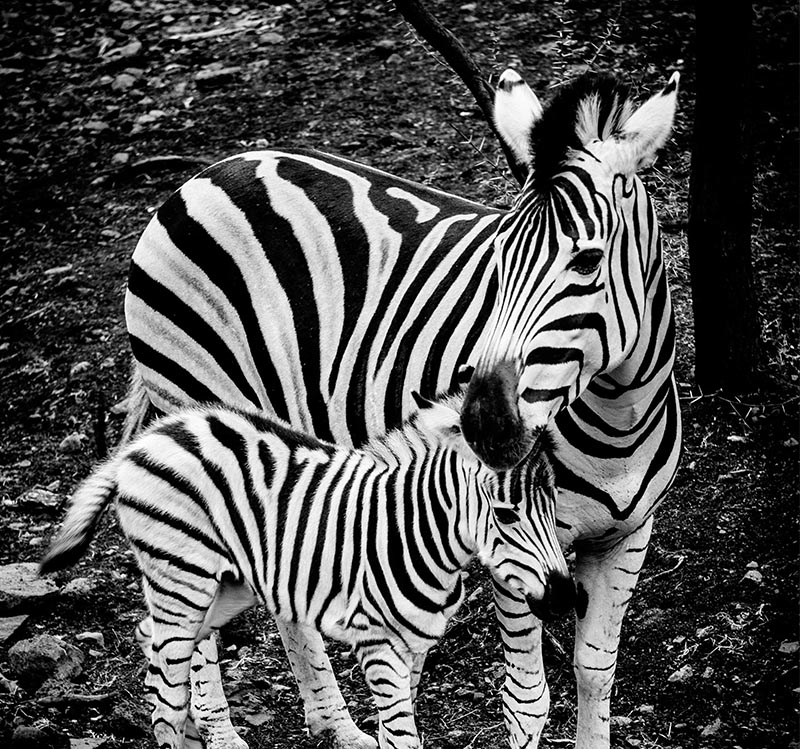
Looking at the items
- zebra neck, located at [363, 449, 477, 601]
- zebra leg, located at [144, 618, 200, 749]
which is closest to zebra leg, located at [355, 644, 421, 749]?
zebra neck, located at [363, 449, 477, 601]

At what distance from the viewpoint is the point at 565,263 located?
3.74 m

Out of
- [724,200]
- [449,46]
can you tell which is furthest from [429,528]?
[724,200]

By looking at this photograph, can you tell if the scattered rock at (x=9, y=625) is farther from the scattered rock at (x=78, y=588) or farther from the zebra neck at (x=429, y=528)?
the zebra neck at (x=429, y=528)

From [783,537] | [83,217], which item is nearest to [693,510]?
[783,537]

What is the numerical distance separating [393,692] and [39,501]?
3.56 m

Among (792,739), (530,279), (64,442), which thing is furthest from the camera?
(64,442)

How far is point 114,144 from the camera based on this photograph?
1028 cm

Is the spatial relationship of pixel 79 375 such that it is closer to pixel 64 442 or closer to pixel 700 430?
pixel 64 442

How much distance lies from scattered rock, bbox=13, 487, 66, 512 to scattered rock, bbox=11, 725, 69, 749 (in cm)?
207

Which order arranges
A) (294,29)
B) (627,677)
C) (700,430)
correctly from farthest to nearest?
(294,29) < (700,430) < (627,677)

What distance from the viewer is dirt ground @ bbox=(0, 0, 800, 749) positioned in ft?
17.9

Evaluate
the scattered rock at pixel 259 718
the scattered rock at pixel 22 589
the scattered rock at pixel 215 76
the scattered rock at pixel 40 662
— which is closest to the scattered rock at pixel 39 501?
the scattered rock at pixel 22 589

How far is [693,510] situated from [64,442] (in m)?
4.07

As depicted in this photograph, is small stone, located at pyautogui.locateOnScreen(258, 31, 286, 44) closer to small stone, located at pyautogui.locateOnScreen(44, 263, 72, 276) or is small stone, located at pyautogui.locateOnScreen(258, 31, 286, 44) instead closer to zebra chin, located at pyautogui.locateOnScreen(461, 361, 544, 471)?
small stone, located at pyautogui.locateOnScreen(44, 263, 72, 276)
